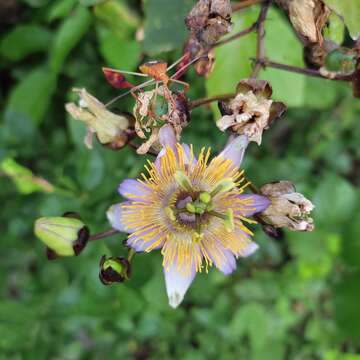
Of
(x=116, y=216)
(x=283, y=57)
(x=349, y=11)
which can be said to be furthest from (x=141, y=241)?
(x=283, y=57)

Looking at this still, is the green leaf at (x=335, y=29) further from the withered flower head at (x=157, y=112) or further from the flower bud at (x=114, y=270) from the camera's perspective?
the flower bud at (x=114, y=270)

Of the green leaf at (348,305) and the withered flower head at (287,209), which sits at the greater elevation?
the withered flower head at (287,209)

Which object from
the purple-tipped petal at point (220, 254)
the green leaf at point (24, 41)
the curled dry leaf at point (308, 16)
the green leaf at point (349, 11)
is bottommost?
the green leaf at point (24, 41)

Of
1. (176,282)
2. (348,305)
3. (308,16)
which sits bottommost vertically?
(348,305)

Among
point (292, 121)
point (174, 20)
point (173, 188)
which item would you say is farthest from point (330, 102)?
point (173, 188)

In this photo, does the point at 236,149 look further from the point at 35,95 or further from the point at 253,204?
the point at 35,95

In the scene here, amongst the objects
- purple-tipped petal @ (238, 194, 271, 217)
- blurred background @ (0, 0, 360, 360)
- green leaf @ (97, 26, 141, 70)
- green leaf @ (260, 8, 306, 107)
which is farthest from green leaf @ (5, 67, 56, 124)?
purple-tipped petal @ (238, 194, 271, 217)

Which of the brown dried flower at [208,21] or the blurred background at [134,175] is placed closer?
the brown dried flower at [208,21]

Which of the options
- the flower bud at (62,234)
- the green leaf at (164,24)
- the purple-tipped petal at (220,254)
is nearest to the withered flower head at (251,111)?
the purple-tipped petal at (220,254)
